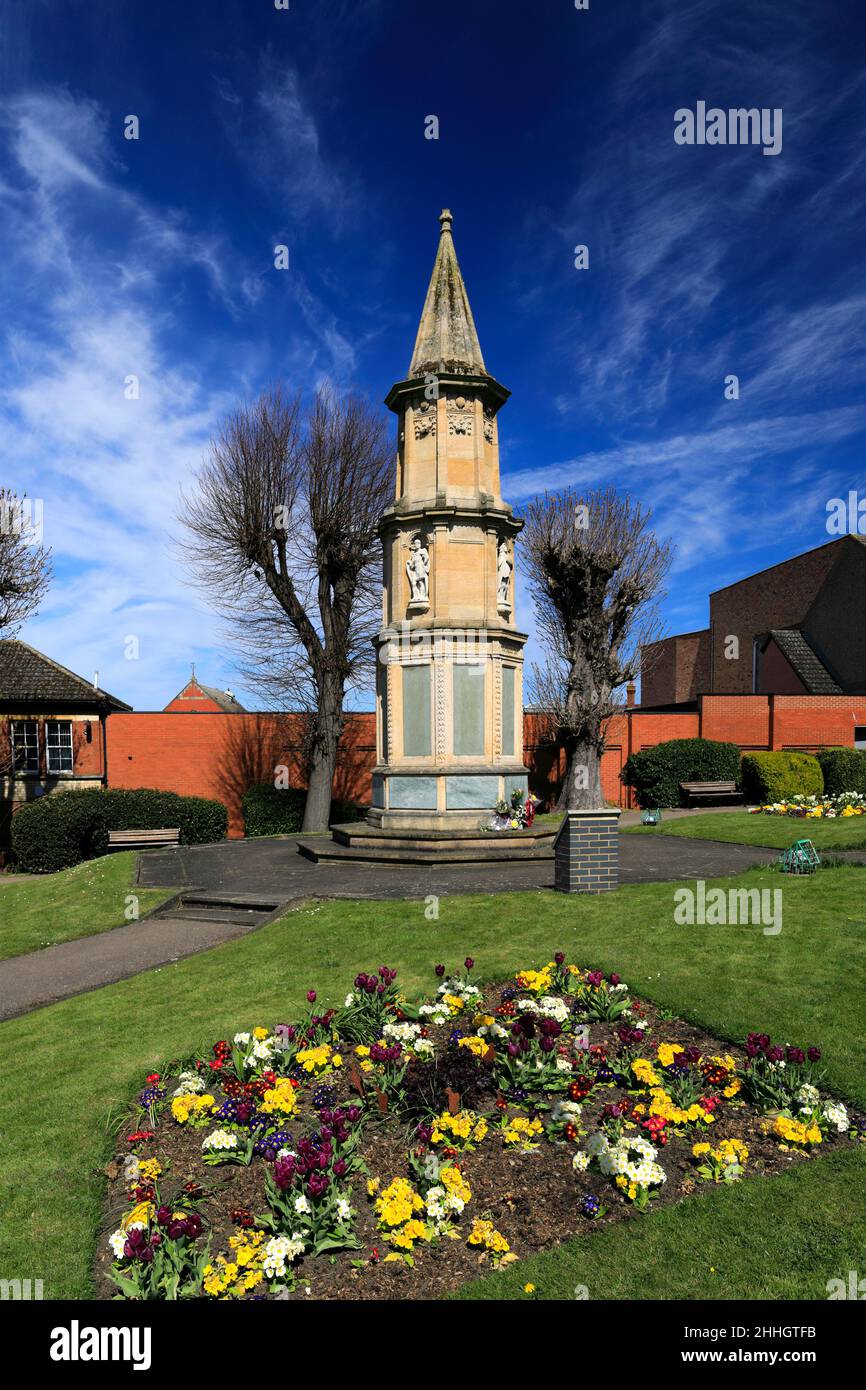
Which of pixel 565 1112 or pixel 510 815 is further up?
pixel 510 815

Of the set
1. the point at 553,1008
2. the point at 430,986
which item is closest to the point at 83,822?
the point at 430,986

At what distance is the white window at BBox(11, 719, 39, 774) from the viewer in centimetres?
2497

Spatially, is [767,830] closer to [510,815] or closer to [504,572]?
[510,815]

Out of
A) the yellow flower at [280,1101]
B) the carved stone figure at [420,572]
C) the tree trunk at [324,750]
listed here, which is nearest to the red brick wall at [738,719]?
the tree trunk at [324,750]

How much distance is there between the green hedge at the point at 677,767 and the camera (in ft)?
82.1

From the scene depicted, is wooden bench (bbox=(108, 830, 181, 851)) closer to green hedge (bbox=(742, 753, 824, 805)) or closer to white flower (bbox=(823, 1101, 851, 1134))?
white flower (bbox=(823, 1101, 851, 1134))

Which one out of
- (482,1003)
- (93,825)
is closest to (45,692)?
(93,825)

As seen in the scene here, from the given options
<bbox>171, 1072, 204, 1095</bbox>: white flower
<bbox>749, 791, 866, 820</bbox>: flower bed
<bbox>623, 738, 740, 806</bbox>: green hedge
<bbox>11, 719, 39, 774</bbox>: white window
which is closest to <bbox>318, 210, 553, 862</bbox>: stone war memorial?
<bbox>749, 791, 866, 820</bbox>: flower bed

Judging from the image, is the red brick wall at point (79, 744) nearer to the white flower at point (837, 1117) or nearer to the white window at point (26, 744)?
the white window at point (26, 744)

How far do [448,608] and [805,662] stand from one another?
87.9ft

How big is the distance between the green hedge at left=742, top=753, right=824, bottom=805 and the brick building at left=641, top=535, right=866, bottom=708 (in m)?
5.34

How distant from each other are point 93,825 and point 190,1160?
17.1 metres

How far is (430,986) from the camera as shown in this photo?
6.65 metres

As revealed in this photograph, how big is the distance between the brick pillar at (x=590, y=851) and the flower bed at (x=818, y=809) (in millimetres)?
9758
